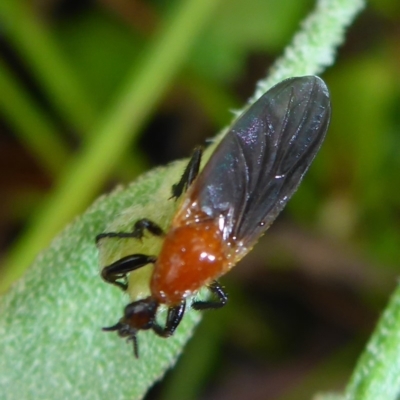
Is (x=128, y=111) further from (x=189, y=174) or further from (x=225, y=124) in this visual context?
(x=189, y=174)

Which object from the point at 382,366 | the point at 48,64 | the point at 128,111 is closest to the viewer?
the point at 382,366

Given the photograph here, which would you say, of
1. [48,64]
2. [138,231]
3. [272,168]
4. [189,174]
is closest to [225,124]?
[48,64]

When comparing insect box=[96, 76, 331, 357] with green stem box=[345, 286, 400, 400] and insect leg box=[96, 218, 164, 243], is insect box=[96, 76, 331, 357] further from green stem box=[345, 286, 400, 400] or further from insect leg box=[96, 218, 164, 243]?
green stem box=[345, 286, 400, 400]

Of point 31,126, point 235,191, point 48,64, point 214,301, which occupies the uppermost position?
point 235,191

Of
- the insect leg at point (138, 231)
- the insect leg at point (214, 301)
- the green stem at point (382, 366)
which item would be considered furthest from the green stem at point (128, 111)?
the green stem at point (382, 366)

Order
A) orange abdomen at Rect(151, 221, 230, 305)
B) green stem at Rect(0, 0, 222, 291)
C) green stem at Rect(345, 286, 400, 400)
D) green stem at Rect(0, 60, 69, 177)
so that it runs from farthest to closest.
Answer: green stem at Rect(0, 60, 69, 177), green stem at Rect(0, 0, 222, 291), orange abdomen at Rect(151, 221, 230, 305), green stem at Rect(345, 286, 400, 400)

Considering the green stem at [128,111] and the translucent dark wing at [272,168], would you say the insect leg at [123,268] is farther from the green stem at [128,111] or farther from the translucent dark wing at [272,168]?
the green stem at [128,111]

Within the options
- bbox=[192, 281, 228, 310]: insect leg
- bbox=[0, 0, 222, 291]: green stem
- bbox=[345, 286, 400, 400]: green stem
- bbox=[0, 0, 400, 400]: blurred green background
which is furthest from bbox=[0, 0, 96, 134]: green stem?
bbox=[345, 286, 400, 400]: green stem
